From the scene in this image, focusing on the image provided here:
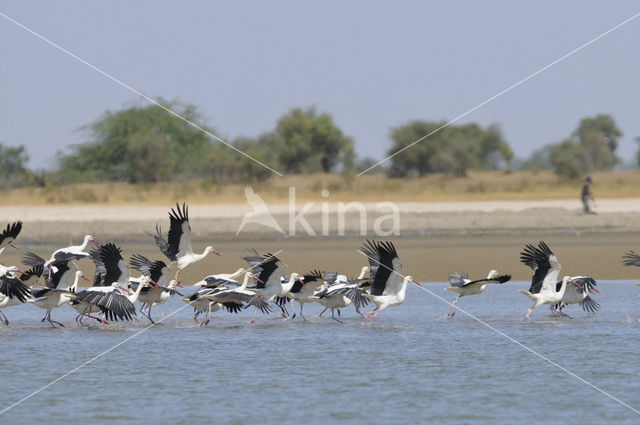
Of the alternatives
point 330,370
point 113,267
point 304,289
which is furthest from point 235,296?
point 330,370

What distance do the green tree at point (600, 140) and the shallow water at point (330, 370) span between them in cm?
3681

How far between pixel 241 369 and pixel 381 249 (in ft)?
10.6

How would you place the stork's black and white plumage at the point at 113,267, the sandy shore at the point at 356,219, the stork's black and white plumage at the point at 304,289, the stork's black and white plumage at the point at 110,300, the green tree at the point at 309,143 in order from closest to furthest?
the stork's black and white plumage at the point at 110,300 → the stork's black and white plumage at the point at 113,267 → the stork's black and white plumage at the point at 304,289 → the sandy shore at the point at 356,219 → the green tree at the point at 309,143

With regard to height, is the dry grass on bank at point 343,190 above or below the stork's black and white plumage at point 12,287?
above

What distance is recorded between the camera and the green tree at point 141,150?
157 feet

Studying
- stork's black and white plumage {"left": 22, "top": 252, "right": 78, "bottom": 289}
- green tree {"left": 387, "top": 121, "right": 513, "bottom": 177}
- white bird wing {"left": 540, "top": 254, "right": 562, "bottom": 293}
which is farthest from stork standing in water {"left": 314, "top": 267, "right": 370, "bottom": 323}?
green tree {"left": 387, "top": 121, "right": 513, "bottom": 177}

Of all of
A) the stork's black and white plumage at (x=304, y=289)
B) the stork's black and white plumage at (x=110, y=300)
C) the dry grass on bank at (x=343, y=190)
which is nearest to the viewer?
the stork's black and white plumage at (x=110, y=300)

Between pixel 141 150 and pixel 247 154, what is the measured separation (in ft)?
17.9

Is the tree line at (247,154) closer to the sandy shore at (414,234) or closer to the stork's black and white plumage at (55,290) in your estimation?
the sandy shore at (414,234)

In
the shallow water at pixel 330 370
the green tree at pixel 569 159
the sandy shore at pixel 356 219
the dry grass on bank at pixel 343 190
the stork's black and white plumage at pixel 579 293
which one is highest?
the green tree at pixel 569 159

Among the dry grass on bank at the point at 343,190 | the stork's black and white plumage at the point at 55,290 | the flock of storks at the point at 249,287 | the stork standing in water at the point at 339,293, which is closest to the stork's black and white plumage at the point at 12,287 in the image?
the flock of storks at the point at 249,287

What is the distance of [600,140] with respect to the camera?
2393 inches

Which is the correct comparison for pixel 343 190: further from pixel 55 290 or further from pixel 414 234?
pixel 55 290

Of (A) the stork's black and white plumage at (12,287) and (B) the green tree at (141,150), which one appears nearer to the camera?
(A) the stork's black and white plumage at (12,287)
